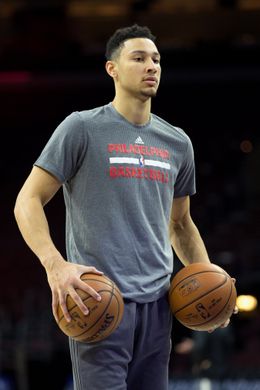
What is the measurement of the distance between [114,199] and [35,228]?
33cm

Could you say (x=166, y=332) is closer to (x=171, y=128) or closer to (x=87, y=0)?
(x=171, y=128)

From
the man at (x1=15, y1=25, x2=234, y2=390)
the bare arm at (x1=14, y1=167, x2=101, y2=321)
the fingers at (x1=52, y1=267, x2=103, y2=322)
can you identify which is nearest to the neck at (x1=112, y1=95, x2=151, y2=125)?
the man at (x1=15, y1=25, x2=234, y2=390)

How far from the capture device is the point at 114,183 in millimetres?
3457

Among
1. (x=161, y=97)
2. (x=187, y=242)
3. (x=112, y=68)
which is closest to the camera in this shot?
(x=112, y=68)

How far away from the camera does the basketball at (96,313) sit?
10.4 feet

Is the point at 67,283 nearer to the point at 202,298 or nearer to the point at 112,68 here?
the point at 202,298

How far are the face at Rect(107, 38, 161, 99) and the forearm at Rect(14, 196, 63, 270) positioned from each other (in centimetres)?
60

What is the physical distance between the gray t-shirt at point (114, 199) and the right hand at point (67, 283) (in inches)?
8.6

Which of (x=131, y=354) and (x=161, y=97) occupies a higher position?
(x=131, y=354)

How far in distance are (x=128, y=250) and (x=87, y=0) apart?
473 inches

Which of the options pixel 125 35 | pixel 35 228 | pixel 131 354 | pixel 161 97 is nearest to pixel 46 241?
pixel 35 228

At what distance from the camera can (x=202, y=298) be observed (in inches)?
137

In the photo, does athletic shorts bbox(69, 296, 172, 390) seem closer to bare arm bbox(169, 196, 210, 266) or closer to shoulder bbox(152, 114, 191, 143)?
bare arm bbox(169, 196, 210, 266)

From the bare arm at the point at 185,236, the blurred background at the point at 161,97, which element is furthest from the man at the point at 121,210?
the blurred background at the point at 161,97
